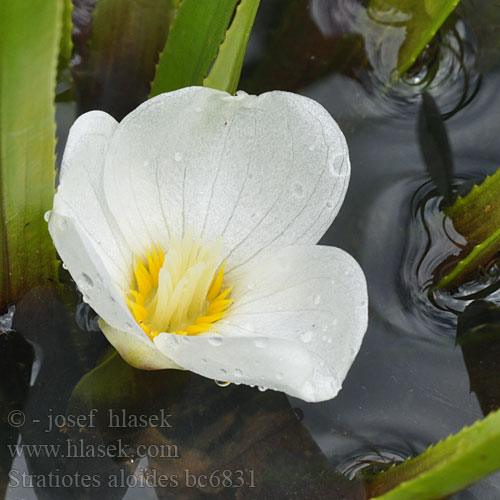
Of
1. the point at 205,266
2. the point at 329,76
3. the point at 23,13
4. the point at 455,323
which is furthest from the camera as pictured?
the point at 329,76

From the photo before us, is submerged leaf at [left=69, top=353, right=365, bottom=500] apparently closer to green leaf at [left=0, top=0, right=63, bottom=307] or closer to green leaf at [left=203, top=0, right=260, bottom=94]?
green leaf at [left=0, top=0, right=63, bottom=307]

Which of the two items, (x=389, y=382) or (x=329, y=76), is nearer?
(x=389, y=382)

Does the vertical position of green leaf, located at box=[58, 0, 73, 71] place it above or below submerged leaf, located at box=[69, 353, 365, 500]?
above

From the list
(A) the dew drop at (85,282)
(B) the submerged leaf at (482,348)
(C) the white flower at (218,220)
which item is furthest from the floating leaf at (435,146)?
(A) the dew drop at (85,282)

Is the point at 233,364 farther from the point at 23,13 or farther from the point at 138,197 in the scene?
the point at 23,13

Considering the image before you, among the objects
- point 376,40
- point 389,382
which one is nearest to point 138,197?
point 389,382

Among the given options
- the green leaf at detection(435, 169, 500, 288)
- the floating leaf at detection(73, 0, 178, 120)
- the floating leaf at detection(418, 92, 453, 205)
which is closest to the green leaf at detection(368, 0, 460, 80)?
the floating leaf at detection(418, 92, 453, 205)

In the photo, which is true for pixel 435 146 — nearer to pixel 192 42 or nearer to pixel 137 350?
pixel 192 42
